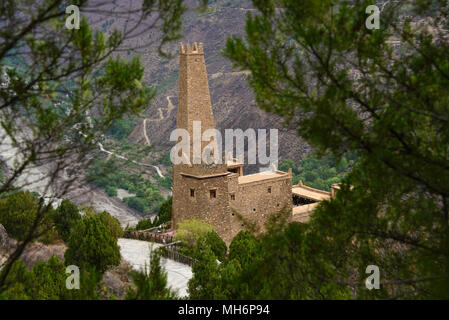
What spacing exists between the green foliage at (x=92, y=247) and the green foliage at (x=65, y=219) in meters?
2.36

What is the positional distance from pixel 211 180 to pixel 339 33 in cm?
1628

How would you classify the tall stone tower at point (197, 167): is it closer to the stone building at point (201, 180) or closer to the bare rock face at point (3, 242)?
the stone building at point (201, 180)

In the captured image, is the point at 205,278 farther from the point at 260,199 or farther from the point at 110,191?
the point at 110,191

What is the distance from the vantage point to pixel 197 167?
2188 centimetres

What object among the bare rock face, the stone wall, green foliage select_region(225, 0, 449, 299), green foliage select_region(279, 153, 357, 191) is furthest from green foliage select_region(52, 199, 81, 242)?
green foliage select_region(279, 153, 357, 191)

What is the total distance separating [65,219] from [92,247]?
158 inches

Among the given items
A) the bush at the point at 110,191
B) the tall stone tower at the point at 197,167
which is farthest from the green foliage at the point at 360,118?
the bush at the point at 110,191

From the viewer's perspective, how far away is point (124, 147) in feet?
21.6

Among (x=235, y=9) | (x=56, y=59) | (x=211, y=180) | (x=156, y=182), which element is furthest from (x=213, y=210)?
(x=235, y=9)

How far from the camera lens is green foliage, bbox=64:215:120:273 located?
15422 millimetres

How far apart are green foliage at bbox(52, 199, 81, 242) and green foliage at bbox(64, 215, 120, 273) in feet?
7.73

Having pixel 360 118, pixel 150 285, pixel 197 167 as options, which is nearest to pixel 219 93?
pixel 197 167

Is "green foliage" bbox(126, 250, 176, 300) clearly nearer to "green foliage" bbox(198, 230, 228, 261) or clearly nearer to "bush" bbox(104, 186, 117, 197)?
"green foliage" bbox(198, 230, 228, 261)
